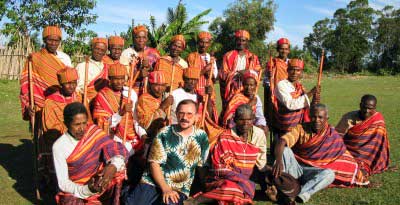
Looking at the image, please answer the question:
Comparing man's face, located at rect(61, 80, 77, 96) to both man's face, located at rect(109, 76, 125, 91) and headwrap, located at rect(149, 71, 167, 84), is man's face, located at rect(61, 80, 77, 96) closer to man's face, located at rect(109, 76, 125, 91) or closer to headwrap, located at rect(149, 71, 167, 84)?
man's face, located at rect(109, 76, 125, 91)

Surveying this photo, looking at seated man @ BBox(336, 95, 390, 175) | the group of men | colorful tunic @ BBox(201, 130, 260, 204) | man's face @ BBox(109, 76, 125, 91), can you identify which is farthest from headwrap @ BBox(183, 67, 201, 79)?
seated man @ BBox(336, 95, 390, 175)

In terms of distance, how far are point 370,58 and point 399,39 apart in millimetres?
3768

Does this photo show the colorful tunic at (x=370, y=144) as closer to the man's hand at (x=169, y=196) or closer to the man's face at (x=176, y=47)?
the man's face at (x=176, y=47)

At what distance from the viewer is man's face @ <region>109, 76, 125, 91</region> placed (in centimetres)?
603

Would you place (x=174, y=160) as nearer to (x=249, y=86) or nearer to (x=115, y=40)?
(x=249, y=86)

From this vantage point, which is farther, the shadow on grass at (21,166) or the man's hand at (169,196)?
the shadow on grass at (21,166)

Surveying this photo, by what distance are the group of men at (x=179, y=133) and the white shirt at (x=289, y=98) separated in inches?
0.7

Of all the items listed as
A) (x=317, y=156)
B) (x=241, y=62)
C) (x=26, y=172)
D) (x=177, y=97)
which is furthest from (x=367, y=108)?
(x=26, y=172)

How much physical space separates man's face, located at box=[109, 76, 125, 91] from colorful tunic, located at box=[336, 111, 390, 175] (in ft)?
12.3

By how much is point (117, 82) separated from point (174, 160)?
1.84 meters

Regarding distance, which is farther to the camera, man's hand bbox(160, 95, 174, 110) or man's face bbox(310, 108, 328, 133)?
man's hand bbox(160, 95, 174, 110)

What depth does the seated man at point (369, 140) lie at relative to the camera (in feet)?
21.7

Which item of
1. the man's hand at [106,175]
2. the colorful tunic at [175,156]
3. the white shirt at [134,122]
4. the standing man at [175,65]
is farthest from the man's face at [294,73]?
the man's hand at [106,175]

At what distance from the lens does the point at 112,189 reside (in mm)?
4879
